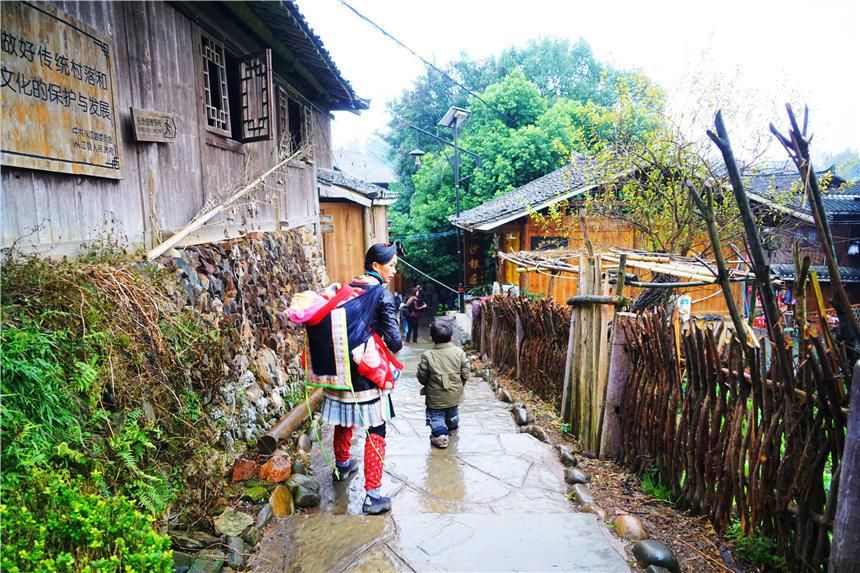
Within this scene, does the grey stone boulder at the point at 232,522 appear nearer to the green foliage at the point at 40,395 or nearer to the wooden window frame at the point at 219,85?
the green foliage at the point at 40,395

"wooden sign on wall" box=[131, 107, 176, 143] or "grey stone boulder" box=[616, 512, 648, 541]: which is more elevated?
Result: "wooden sign on wall" box=[131, 107, 176, 143]

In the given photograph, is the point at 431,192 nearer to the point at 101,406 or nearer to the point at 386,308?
the point at 386,308

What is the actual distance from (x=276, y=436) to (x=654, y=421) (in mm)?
3325

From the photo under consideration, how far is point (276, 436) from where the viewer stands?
4699 mm

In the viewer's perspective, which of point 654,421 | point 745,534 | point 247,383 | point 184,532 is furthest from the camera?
point 247,383

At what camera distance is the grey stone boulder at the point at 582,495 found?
372 cm

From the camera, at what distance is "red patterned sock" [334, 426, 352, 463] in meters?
3.96

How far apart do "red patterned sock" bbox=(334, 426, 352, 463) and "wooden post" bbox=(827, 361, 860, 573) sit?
304 centimetres

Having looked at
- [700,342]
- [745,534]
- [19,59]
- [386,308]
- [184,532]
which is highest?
[19,59]

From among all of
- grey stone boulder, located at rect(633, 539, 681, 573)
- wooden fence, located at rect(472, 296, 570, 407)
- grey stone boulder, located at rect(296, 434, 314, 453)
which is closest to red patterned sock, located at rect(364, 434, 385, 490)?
grey stone boulder, located at rect(296, 434, 314, 453)

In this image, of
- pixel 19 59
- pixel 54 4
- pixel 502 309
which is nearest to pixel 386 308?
pixel 19 59

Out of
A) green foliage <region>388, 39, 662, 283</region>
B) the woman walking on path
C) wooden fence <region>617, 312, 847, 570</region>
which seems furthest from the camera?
green foliage <region>388, 39, 662, 283</region>

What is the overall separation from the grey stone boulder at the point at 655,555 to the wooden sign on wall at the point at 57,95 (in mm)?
4261

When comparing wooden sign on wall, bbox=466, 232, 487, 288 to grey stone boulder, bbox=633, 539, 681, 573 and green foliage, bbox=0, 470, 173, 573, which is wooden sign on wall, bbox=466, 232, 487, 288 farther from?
green foliage, bbox=0, 470, 173, 573
